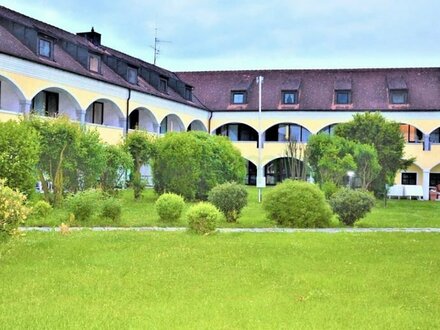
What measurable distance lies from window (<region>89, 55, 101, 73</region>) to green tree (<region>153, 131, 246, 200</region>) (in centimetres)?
807

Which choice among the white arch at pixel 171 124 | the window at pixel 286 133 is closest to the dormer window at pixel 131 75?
the white arch at pixel 171 124

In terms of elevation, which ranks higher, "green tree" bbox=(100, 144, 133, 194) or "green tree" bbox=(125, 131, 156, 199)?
"green tree" bbox=(125, 131, 156, 199)

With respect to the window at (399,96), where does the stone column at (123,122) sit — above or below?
below

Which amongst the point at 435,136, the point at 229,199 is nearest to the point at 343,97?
the point at 435,136

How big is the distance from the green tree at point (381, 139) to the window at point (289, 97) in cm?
1180

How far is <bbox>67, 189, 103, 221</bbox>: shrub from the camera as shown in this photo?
54.2 feet

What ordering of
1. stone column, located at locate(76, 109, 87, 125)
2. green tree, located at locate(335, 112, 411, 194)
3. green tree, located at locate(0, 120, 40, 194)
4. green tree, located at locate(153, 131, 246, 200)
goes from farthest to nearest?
green tree, located at locate(335, 112, 411, 194) → stone column, located at locate(76, 109, 87, 125) → green tree, located at locate(153, 131, 246, 200) → green tree, located at locate(0, 120, 40, 194)

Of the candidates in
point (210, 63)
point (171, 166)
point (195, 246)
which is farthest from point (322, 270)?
point (210, 63)

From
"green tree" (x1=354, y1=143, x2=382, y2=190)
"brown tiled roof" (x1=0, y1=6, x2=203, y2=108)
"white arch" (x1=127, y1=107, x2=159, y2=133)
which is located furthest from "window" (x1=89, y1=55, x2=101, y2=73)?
"green tree" (x1=354, y1=143, x2=382, y2=190)

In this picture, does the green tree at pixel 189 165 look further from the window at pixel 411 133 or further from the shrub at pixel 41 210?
the window at pixel 411 133

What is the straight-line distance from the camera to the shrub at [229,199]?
1778 centimetres

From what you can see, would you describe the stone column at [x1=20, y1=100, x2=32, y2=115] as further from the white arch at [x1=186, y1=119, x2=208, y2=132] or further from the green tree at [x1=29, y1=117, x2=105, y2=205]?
the white arch at [x1=186, y1=119, x2=208, y2=132]

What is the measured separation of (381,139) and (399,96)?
12184mm

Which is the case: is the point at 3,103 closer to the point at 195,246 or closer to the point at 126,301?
the point at 195,246
